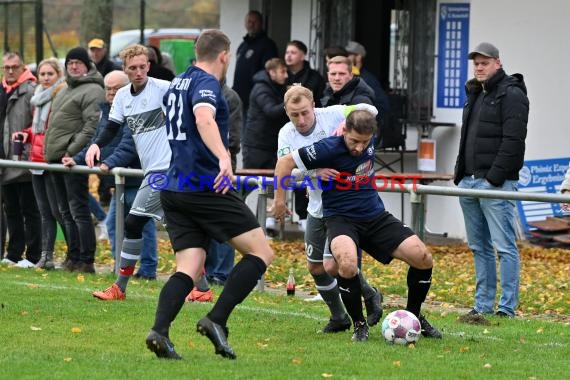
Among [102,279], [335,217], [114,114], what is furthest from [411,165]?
[335,217]

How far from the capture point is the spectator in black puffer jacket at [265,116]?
16797 millimetres

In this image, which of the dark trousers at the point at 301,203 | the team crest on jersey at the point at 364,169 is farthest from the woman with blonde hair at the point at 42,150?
the team crest on jersey at the point at 364,169

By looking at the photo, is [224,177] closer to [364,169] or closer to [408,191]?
[364,169]

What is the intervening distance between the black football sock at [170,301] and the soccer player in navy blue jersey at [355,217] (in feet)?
4.19

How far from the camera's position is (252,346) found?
9586mm

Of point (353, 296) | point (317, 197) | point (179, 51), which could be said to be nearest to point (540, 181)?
point (317, 197)

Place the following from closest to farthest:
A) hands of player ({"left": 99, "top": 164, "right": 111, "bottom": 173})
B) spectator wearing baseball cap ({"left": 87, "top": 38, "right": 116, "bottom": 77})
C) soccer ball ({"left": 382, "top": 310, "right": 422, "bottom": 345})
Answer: soccer ball ({"left": 382, "top": 310, "right": 422, "bottom": 345}) → hands of player ({"left": 99, "top": 164, "right": 111, "bottom": 173}) → spectator wearing baseball cap ({"left": 87, "top": 38, "right": 116, "bottom": 77})

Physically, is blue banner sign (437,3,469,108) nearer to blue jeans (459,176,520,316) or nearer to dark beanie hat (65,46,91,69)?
dark beanie hat (65,46,91,69)

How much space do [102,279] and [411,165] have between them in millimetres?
5813

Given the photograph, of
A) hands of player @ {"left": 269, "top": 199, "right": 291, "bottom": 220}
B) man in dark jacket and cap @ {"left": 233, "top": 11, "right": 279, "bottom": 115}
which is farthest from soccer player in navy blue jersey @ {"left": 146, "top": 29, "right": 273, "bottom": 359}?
man in dark jacket and cap @ {"left": 233, "top": 11, "right": 279, "bottom": 115}

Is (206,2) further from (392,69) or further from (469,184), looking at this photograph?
(469,184)

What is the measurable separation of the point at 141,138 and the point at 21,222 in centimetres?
404

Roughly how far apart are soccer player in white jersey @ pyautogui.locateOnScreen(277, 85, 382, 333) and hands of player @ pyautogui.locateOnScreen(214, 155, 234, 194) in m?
1.59

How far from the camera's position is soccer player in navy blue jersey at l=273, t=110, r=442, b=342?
970 cm
